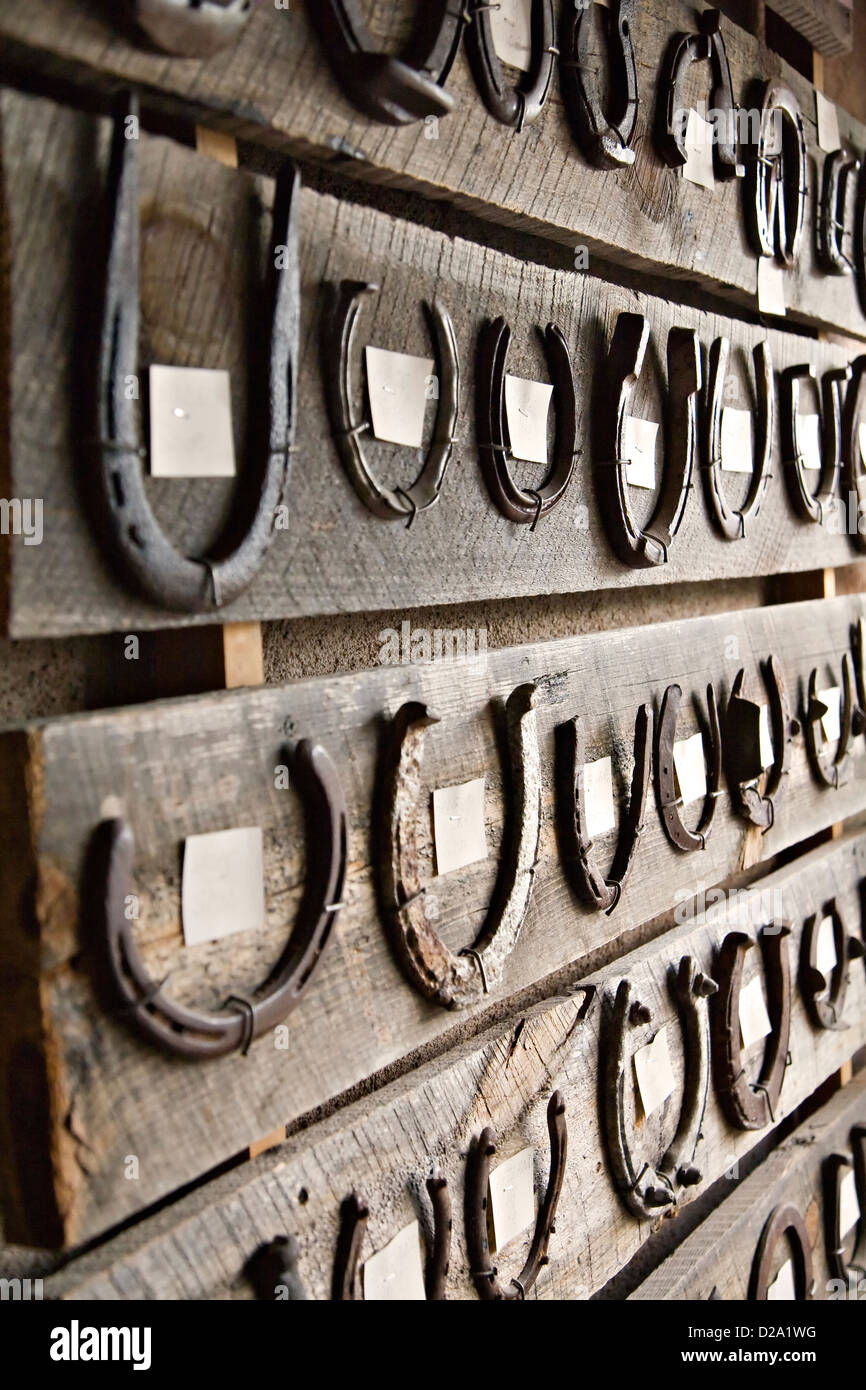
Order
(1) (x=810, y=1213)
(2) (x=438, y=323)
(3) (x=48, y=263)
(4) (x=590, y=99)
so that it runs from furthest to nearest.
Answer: (1) (x=810, y=1213)
(4) (x=590, y=99)
(2) (x=438, y=323)
(3) (x=48, y=263)

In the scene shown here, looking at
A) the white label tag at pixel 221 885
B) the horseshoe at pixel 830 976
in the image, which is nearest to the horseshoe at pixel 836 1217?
the horseshoe at pixel 830 976

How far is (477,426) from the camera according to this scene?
1022mm

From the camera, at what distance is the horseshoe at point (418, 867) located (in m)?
0.92

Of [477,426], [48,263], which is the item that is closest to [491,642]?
[477,426]

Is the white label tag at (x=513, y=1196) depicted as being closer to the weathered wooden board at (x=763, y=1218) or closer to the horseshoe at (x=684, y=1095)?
the horseshoe at (x=684, y=1095)

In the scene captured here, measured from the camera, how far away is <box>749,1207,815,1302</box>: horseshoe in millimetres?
1560

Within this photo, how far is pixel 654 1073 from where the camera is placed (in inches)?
53.1

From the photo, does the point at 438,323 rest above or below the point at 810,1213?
above

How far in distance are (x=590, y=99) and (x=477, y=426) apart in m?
0.39

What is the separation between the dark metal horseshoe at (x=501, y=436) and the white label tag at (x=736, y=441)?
0.44m

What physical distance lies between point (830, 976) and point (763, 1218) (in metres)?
0.39

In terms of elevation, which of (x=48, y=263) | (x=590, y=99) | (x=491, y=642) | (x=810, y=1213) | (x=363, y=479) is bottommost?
(x=810, y=1213)

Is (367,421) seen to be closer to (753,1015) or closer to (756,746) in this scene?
(756,746)
